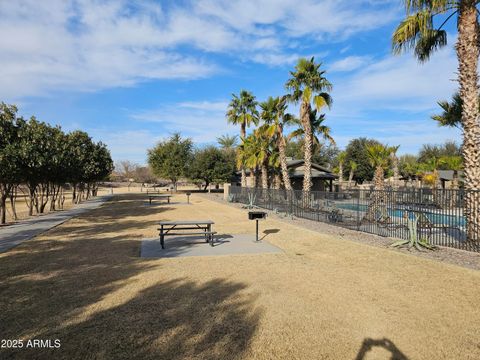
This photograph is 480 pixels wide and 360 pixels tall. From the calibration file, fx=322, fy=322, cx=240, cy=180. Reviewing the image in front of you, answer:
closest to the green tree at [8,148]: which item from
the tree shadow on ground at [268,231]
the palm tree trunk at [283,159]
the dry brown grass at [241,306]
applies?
the dry brown grass at [241,306]

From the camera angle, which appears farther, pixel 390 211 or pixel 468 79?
pixel 390 211

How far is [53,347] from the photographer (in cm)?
394

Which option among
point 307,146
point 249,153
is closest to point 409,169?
point 249,153

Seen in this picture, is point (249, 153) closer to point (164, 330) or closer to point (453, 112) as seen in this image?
point (453, 112)

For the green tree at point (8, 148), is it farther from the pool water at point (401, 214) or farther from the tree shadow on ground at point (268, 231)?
the pool water at point (401, 214)

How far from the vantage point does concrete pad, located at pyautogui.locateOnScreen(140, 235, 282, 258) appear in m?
9.16

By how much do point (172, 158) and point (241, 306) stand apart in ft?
160

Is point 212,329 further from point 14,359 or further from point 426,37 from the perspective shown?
point 426,37

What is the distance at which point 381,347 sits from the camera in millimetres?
3957

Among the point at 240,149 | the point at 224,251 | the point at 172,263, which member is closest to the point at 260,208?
the point at 240,149

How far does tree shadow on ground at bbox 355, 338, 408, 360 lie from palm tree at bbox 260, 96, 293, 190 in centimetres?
2025

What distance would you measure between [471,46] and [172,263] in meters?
11.0

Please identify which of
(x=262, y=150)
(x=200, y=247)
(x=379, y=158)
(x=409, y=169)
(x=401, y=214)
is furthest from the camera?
(x=409, y=169)

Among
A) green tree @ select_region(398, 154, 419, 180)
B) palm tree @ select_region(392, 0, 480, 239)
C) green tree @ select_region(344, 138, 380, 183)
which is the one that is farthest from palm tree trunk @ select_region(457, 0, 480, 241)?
green tree @ select_region(344, 138, 380, 183)
